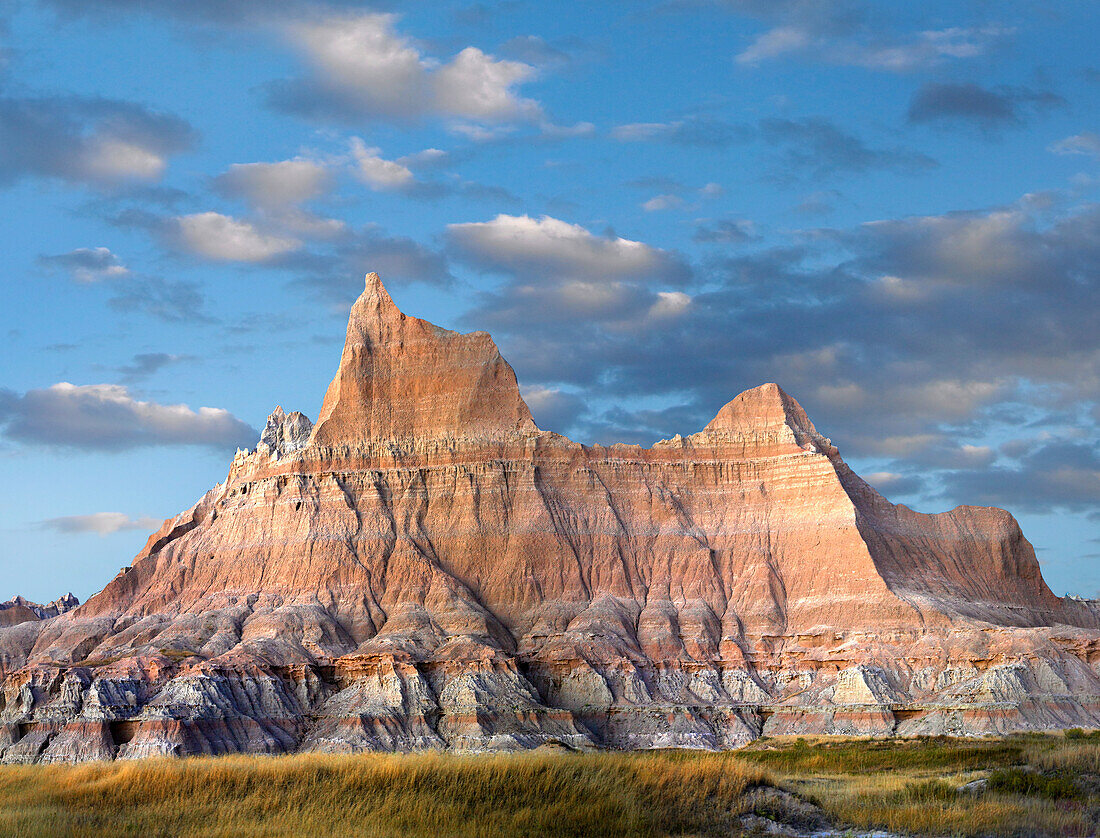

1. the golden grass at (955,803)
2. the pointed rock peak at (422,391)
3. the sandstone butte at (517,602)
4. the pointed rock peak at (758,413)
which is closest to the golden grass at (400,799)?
the golden grass at (955,803)

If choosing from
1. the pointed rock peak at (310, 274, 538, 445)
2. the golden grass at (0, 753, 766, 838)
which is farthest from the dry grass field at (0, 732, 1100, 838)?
the pointed rock peak at (310, 274, 538, 445)

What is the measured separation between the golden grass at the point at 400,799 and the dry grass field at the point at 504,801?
49 millimetres

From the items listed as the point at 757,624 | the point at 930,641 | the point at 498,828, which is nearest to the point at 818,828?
the point at 498,828

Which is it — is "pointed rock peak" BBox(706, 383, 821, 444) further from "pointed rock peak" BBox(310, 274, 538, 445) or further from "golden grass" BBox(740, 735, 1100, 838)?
"golden grass" BBox(740, 735, 1100, 838)

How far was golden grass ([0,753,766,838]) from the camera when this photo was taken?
30.3 m

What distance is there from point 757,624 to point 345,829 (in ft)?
286

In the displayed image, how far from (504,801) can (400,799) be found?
2.57 m

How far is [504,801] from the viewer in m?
32.2

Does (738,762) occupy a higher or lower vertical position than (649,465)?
lower

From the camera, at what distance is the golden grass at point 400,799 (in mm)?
30297

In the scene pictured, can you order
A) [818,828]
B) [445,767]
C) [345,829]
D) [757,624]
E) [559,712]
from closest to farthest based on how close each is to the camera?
[345,829] → [818,828] → [445,767] → [559,712] → [757,624]

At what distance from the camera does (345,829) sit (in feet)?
97.3

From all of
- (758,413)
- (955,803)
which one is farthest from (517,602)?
(955,803)

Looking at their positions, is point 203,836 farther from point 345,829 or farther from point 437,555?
point 437,555
